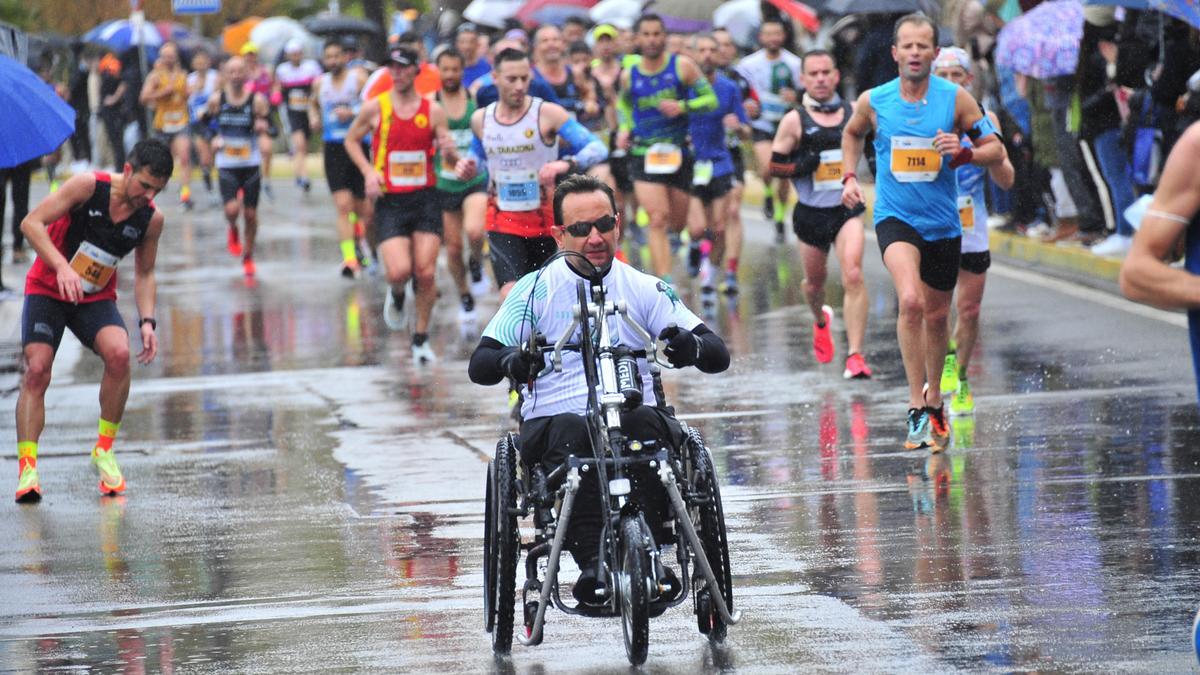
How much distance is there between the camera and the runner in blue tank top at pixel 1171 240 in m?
5.01

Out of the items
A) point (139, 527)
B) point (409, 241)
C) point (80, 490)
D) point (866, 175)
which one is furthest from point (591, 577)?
point (866, 175)

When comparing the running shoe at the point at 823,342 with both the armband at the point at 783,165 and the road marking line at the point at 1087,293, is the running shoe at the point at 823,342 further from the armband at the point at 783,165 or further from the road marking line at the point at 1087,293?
the road marking line at the point at 1087,293

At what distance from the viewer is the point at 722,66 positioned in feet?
65.5

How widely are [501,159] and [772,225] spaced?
11357 mm

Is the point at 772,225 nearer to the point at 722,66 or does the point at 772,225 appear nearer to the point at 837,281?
the point at 722,66

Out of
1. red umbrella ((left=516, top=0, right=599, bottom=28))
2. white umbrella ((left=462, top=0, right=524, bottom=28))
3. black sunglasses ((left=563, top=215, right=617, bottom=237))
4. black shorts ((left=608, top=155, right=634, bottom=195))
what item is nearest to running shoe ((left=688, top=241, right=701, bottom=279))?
black shorts ((left=608, top=155, right=634, bottom=195))

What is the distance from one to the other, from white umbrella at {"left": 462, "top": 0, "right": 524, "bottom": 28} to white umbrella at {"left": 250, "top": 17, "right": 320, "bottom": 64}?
43.2 ft

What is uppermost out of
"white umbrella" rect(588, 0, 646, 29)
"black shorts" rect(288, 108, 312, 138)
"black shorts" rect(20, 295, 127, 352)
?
"black shorts" rect(20, 295, 127, 352)

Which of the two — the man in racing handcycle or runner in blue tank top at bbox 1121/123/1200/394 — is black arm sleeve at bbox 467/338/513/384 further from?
runner in blue tank top at bbox 1121/123/1200/394

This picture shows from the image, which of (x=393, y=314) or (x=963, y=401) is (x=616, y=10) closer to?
(x=393, y=314)

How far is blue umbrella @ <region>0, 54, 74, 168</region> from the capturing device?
9789 mm

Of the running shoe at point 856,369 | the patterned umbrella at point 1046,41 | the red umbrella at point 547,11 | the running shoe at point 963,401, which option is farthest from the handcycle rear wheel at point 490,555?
the red umbrella at point 547,11

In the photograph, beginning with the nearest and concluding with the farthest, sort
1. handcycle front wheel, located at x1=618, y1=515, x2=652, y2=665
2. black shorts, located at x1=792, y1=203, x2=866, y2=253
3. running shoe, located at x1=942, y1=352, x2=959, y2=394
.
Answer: handcycle front wheel, located at x1=618, y1=515, x2=652, y2=665 → running shoe, located at x1=942, y1=352, x2=959, y2=394 → black shorts, located at x1=792, y1=203, x2=866, y2=253

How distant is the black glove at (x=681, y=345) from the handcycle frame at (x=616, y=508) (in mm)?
62
